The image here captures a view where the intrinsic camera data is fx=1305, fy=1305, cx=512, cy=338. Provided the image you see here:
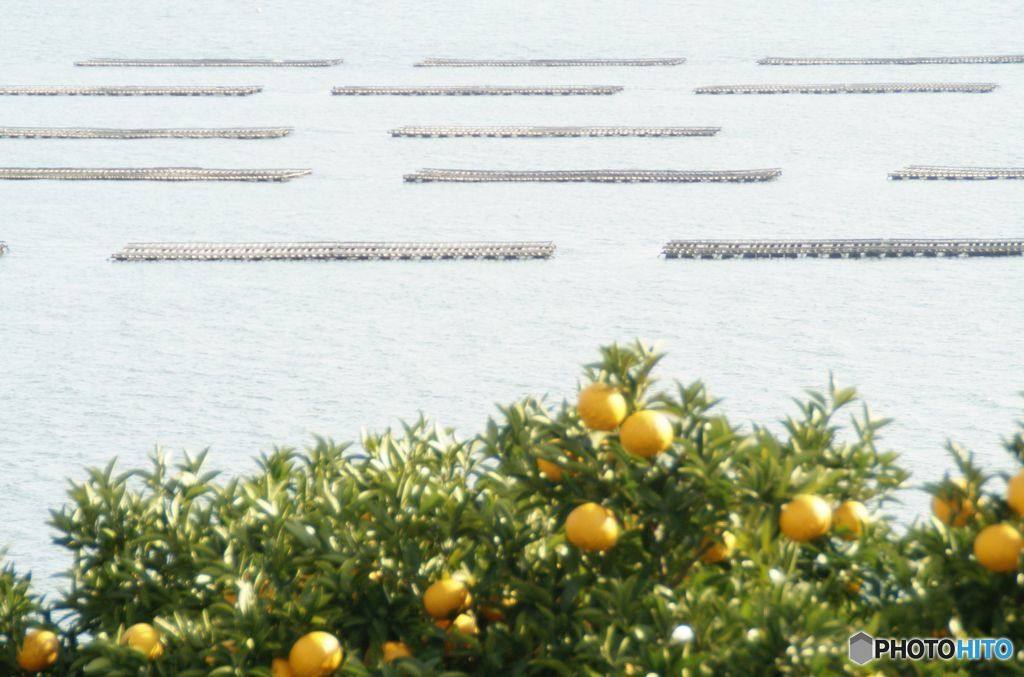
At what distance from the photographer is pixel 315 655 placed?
5.13 metres

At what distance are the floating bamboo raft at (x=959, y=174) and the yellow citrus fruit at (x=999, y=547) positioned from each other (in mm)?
28249

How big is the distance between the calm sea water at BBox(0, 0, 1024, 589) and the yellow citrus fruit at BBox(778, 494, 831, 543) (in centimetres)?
765

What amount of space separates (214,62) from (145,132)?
17.8 m

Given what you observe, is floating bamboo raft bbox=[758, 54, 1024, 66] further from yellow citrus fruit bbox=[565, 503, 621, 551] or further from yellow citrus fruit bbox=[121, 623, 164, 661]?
yellow citrus fruit bbox=[121, 623, 164, 661]

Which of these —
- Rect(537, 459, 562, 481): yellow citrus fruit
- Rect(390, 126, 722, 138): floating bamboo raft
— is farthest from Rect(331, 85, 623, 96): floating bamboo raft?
Rect(537, 459, 562, 481): yellow citrus fruit

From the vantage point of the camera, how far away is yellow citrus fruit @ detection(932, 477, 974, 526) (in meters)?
5.17

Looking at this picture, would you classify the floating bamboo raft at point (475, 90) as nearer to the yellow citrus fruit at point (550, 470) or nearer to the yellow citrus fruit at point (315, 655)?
the yellow citrus fruit at point (550, 470)

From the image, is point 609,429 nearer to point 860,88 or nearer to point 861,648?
point 861,648

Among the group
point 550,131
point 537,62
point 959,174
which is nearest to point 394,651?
point 959,174

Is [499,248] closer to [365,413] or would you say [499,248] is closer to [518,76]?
[365,413]

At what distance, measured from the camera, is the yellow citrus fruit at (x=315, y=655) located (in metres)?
5.13

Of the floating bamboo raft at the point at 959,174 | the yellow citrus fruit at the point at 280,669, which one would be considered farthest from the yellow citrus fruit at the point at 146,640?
the floating bamboo raft at the point at 959,174

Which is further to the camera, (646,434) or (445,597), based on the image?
(445,597)

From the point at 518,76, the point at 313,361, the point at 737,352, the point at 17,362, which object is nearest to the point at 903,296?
the point at 737,352
